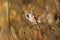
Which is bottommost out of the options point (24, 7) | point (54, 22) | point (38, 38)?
point (38, 38)

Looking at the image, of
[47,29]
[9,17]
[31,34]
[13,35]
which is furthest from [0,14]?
[47,29]

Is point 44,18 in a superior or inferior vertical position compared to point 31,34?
superior

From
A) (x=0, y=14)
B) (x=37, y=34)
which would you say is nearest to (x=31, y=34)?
(x=37, y=34)

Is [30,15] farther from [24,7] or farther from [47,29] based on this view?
[47,29]

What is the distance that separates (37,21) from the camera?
50.6 inches

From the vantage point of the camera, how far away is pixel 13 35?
125 centimetres

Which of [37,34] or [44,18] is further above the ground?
[44,18]

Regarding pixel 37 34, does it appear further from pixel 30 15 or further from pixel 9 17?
pixel 9 17

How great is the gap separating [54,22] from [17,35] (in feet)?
1.17

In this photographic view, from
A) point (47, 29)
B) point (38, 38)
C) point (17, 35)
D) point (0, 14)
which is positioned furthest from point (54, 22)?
point (0, 14)

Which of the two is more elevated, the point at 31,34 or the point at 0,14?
the point at 0,14

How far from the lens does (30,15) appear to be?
1280mm

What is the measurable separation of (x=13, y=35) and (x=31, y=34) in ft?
0.53

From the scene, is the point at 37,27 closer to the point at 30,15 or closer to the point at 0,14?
the point at 30,15
